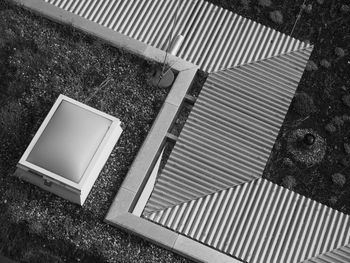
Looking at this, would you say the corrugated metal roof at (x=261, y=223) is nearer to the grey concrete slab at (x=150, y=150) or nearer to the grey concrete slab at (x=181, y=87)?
the grey concrete slab at (x=150, y=150)

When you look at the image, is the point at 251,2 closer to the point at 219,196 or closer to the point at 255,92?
the point at 255,92

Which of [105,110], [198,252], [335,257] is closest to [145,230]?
[198,252]

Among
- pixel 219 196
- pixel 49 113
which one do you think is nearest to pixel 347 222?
pixel 219 196

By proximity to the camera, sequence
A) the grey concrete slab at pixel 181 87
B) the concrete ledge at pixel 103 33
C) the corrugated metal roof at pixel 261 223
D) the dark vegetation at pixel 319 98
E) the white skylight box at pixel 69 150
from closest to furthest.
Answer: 1. the white skylight box at pixel 69 150
2. the corrugated metal roof at pixel 261 223
3. the grey concrete slab at pixel 181 87
4. the concrete ledge at pixel 103 33
5. the dark vegetation at pixel 319 98

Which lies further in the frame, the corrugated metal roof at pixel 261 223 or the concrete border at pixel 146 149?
the corrugated metal roof at pixel 261 223

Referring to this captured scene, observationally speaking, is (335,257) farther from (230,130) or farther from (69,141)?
(69,141)

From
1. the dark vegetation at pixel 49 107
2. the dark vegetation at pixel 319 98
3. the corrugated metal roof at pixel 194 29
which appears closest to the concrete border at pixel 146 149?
the dark vegetation at pixel 49 107
